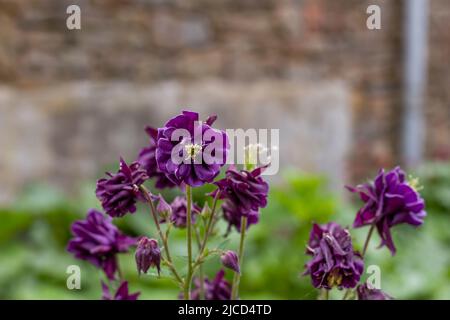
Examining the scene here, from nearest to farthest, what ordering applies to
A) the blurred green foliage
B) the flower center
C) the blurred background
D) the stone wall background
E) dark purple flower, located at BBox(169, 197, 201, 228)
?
the flower center
dark purple flower, located at BBox(169, 197, 201, 228)
the blurred green foliage
the blurred background
the stone wall background

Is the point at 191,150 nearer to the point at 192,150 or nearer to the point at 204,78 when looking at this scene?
the point at 192,150

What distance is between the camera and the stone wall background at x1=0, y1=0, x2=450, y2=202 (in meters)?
5.02

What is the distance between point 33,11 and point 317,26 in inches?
79.6

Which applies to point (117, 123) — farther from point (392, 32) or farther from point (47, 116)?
point (392, 32)

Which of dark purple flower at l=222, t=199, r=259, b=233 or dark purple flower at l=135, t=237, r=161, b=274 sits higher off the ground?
dark purple flower at l=222, t=199, r=259, b=233

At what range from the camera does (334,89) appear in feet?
19.8

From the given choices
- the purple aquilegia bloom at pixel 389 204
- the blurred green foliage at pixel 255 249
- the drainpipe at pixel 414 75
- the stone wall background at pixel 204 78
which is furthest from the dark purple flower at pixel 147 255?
the drainpipe at pixel 414 75

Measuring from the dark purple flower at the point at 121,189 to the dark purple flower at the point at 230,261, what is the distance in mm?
139

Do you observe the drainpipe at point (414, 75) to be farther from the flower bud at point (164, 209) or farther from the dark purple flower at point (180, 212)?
the flower bud at point (164, 209)

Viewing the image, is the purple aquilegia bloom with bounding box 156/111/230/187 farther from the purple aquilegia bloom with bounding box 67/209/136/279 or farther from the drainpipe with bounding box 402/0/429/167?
the drainpipe with bounding box 402/0/429/167

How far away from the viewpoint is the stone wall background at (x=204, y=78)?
502cm

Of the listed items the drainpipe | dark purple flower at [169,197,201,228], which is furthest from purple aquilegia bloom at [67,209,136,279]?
the drainpipe

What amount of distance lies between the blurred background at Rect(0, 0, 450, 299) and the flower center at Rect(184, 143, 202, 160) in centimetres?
256
